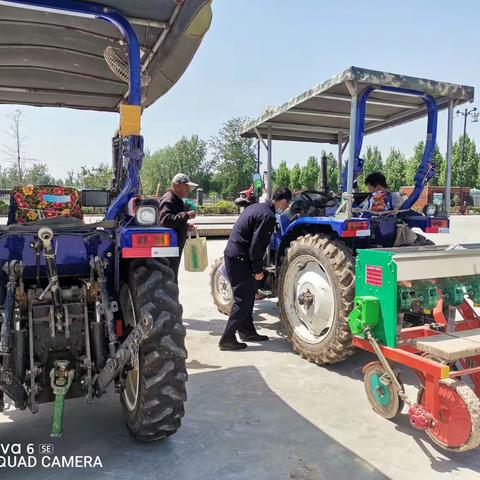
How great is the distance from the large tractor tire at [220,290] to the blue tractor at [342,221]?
75cm

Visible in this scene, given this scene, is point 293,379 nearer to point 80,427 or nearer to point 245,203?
point 80,427

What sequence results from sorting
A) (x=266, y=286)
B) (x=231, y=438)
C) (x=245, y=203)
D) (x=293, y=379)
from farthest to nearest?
1. (x=245, y=203)
2. (x=266, y=286)
3. (x=293, y=379)
4. (x=231, y=438)

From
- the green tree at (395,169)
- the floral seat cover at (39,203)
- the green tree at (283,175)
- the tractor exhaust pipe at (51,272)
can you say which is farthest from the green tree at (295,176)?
the tractor exhaust pipe at (51,272)

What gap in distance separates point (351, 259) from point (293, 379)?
1.23 m

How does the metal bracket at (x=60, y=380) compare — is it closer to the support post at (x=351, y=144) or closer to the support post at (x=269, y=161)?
the support post at (x=351, y=144)

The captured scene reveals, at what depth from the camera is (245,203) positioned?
6383mm

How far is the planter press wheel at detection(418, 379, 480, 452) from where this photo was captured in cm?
269

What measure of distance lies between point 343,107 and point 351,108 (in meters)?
1.41

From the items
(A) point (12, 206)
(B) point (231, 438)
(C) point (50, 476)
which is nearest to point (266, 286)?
(B) point (231, 438)

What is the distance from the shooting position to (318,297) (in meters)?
4.57

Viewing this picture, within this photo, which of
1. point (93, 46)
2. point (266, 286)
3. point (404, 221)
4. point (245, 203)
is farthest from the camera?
point (245, 203)

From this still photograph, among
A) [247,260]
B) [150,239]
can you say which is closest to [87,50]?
[150,239]

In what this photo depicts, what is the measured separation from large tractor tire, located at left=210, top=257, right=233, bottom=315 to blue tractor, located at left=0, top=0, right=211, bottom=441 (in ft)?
10.5

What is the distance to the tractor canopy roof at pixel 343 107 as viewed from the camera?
422 centimetres
